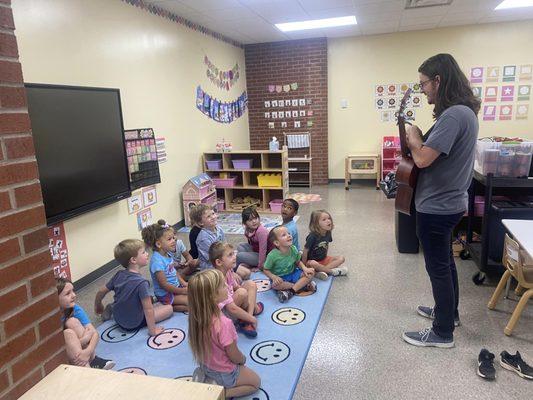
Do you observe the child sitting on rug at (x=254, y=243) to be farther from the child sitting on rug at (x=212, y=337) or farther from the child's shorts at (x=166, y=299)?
the child sitting on rug at (x=212, y=337)

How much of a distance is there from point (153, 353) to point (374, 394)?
1262 mm

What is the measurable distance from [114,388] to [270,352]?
1.24 metres

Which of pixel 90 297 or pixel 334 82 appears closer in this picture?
pixel 90 297

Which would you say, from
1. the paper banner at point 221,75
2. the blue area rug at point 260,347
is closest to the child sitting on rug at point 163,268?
the blue area rug at point 260,347

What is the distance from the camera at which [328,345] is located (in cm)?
233

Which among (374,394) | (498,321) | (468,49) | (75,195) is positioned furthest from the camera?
(468,49)

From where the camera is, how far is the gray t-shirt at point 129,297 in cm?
244

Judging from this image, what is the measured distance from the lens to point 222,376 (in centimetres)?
181

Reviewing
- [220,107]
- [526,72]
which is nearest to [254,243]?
[220,107]

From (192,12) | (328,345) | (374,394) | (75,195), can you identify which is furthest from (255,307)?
(192,12)

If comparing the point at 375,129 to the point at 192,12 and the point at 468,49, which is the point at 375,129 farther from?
the point at 192,12

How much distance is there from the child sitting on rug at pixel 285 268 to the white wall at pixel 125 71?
1.61m

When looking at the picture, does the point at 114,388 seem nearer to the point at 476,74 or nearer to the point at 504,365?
the point at 504,365

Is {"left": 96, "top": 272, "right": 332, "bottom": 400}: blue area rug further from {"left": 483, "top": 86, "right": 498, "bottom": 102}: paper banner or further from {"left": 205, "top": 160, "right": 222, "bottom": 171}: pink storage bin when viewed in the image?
{"left": 483, "top": 86, "right": 498, "bottom": 102}: paper banner
